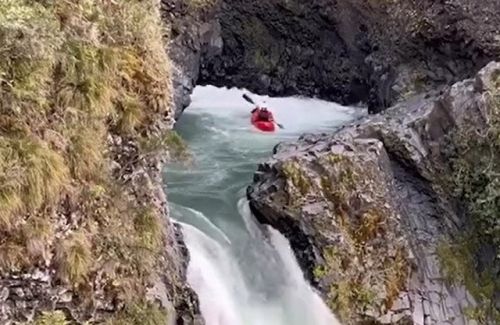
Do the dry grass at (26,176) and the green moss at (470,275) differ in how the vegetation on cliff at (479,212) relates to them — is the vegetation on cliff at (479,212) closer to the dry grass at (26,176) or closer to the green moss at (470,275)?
the green moss at (470,275)

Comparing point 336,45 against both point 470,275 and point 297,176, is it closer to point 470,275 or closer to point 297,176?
point 297,176

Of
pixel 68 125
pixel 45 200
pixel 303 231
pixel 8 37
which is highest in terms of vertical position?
pixel 8 37

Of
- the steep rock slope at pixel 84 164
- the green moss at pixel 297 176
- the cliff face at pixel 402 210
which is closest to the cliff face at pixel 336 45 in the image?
the cliff face at pixel 402 210

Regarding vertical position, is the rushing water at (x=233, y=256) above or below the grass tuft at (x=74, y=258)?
below

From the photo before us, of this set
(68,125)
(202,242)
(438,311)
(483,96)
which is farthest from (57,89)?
(483,96)

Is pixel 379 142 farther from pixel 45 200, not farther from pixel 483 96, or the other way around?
pixel 45 200

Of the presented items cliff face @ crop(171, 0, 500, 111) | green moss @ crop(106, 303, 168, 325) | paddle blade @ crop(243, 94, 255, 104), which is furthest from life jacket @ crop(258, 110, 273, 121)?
green moss @ crop(106, 303, 168, 325)
